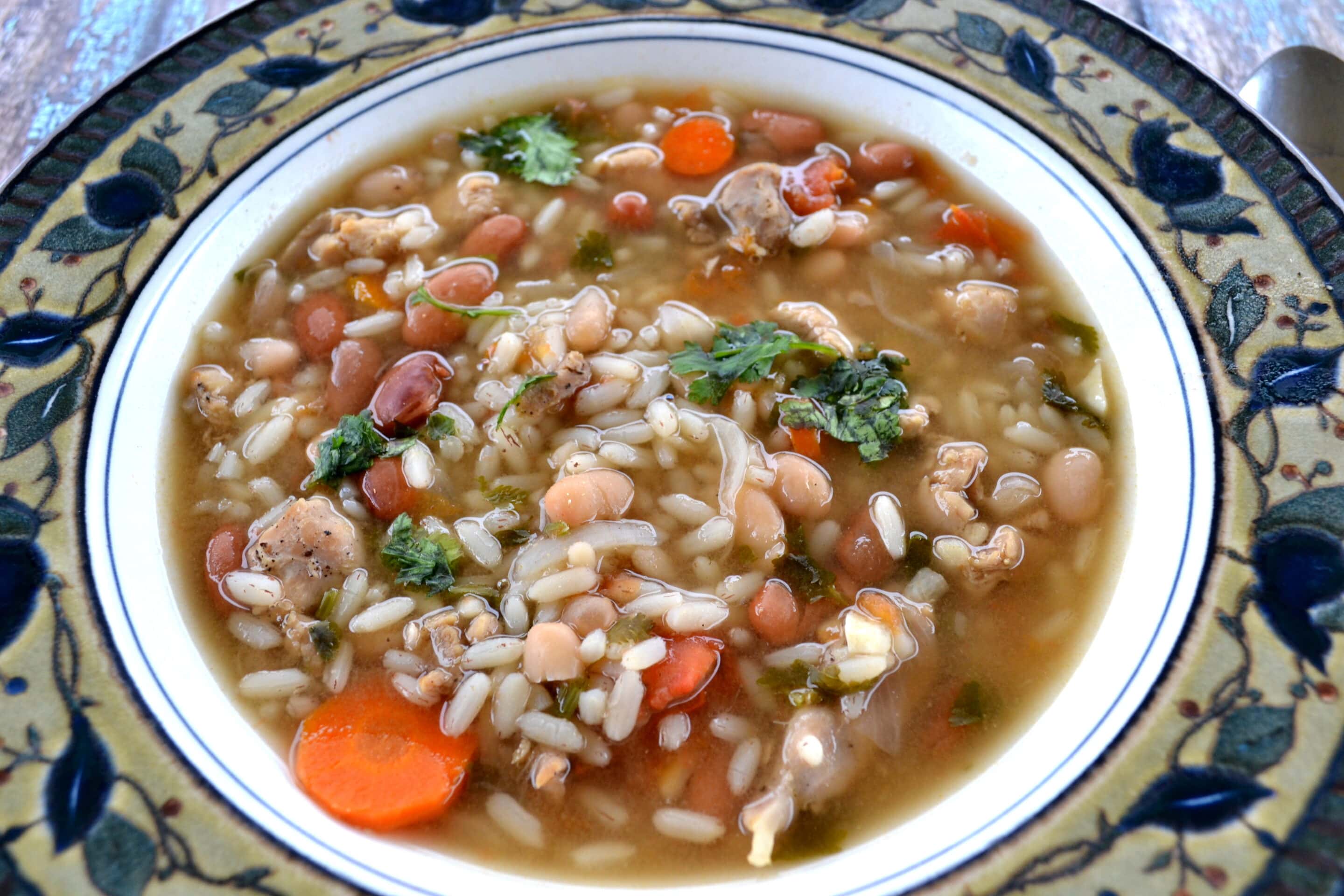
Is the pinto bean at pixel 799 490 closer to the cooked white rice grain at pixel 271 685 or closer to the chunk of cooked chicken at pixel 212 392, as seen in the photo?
the cooked white rice grain at pixel 271 685

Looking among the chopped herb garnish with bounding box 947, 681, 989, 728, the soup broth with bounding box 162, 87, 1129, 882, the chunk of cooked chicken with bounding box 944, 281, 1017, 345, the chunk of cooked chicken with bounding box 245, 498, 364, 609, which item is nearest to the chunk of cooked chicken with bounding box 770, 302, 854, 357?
the soup broth with bounding box 162, 87, 1129, 882

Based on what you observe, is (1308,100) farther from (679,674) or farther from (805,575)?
(679,674)

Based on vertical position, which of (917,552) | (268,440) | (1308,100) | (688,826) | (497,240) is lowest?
→ (268,440)

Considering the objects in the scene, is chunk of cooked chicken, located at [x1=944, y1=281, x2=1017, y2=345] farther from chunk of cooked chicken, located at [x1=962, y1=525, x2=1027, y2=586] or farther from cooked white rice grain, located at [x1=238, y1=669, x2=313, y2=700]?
cooked white rice grain, located at [x1=238, y1=669, x2=313, y2=700]

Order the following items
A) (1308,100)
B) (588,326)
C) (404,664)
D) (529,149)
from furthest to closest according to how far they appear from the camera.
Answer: (529,149)
(1308,100)
(588,326)
(404,664)

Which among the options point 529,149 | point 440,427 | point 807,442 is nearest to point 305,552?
point 440,427

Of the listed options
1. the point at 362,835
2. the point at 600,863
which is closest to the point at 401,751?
the point at 362,835

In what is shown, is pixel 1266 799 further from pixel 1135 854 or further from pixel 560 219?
pixel 560 219
